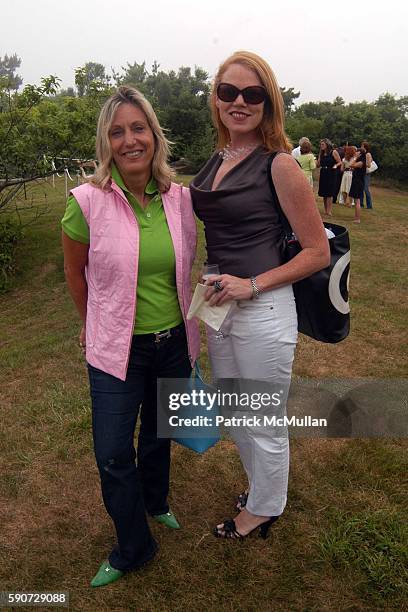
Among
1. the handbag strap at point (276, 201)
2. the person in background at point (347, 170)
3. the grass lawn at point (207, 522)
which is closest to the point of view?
the handbag strap at point (276, 201)

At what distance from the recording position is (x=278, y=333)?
6.15 ft

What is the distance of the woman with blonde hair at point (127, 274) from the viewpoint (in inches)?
71.2

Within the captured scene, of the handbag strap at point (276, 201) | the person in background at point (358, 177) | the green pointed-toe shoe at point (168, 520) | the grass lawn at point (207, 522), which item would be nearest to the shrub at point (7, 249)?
the grass lawn at point (207, 522)

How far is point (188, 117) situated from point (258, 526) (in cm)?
1785

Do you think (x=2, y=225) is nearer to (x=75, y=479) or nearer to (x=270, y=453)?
(x=75, y=479)

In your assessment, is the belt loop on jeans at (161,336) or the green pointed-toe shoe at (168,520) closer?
the belt loop on jeans at (161,336)

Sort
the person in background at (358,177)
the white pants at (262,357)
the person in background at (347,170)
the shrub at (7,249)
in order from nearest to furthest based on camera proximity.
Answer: the white pants at (262,357), the shrub at (7,249), the person in background at (358,177), the person in background at (347,170)

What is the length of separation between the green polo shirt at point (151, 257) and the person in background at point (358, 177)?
9.18 metres

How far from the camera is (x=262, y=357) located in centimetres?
190

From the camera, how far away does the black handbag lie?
1886 millimetres

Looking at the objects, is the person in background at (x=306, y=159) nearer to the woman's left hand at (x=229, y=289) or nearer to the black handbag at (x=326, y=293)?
the black handbag at (x=326, y=293)

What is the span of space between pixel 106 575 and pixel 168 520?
417 millimetres

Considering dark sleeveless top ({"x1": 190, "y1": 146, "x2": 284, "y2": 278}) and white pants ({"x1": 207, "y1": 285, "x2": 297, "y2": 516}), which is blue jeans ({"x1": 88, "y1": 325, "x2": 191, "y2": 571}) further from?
dark sleeveless top ({"x1": 190, "y1": 146, "x2": 284, "y2": 278})

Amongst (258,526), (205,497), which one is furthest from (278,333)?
(205,497)
